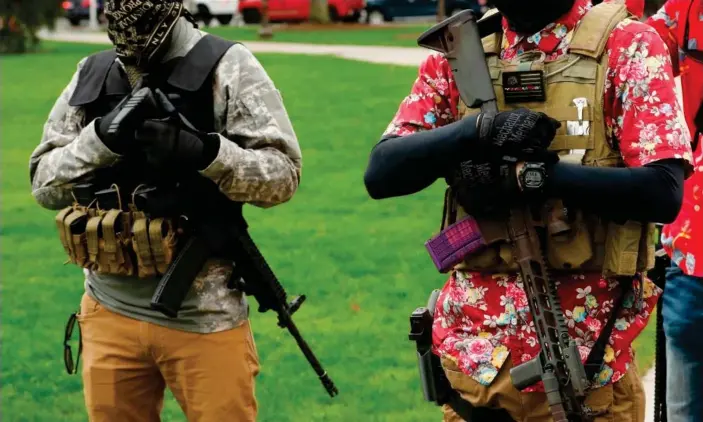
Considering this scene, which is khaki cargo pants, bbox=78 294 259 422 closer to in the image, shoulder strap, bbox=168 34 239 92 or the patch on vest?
shoulder strap, bbox=168 34 239 92

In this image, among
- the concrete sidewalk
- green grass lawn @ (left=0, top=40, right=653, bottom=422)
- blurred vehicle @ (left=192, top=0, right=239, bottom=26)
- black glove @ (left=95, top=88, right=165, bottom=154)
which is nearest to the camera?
black glove @ (left=95, top=88, right=165, bottom=154)

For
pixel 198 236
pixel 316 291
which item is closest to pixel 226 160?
pixel 198 236

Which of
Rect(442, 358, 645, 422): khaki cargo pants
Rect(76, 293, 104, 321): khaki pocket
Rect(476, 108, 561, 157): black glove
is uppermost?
Rect(476, 108, 561, 157): black glove

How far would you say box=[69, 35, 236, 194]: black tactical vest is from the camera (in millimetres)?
3516

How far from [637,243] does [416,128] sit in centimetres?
57

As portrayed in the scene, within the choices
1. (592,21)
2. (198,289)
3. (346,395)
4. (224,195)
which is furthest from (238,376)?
(346,395)

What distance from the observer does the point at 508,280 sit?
2887mm

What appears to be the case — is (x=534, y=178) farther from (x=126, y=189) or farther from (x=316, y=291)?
(x=316, y=291)

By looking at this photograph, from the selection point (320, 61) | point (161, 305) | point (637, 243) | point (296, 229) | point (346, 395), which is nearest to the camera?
point (637, 243)

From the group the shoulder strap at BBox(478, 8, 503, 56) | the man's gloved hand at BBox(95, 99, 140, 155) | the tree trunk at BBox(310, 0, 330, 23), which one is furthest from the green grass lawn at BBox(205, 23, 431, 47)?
the shoulder strap at BBox(478, 8, 503, 56)

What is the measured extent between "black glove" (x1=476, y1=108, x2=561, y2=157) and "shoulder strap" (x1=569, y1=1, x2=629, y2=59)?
0.19 m

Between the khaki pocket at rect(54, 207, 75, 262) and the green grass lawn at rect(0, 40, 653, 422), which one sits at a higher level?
the khaki pocket at rect(54, 207, 75, 262)

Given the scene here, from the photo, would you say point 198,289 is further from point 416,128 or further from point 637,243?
point 637,243

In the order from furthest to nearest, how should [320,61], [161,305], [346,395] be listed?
1. [320,61]
2. [346,395]
3. [161,305]
